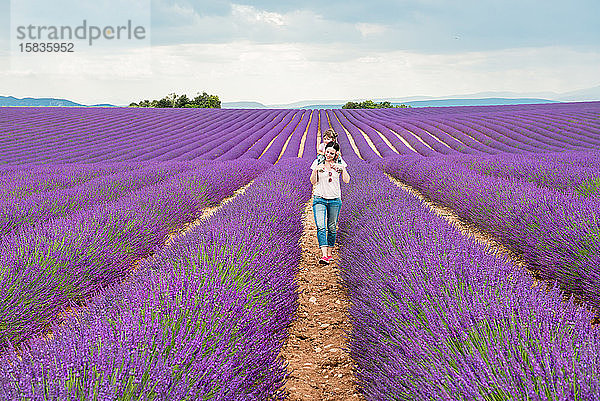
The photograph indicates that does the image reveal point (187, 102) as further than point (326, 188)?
Yes

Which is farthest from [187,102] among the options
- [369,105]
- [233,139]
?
[233,139]

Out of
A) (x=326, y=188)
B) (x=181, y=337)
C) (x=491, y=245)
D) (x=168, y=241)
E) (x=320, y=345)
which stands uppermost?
(x=326, y=188)

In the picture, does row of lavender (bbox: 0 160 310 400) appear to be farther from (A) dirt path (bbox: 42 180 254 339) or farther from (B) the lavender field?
(A) dirt path (bbox: 42 180 254 339)

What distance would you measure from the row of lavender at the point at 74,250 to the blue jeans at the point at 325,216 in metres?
1.62

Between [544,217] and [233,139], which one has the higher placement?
[233,139]

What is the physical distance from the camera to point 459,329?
1539mm

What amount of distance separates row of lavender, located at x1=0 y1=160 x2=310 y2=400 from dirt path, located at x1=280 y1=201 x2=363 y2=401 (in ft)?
0.60

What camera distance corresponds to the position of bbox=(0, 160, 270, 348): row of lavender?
2.60 metres

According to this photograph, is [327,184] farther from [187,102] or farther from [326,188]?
[187,102]

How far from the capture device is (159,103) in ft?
183

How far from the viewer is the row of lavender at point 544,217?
302cm

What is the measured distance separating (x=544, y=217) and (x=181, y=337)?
359 centimetres

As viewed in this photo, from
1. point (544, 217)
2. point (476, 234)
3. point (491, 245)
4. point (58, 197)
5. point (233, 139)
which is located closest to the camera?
point (544, 217)

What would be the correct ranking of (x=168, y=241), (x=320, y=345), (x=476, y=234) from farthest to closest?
1. (x=476, y=234)
2. (x=168, y=241)
3. (x=320, y=345)
